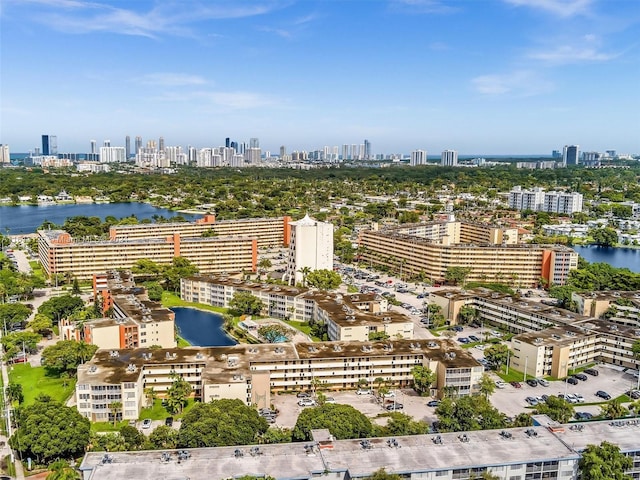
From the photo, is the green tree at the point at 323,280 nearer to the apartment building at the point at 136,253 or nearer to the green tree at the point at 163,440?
the apartment building at the point at 136,253

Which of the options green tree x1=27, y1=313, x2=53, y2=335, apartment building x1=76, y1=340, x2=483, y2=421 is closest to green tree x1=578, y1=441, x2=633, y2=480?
apartment building x1=76, y1=340, x2=483, y2=421

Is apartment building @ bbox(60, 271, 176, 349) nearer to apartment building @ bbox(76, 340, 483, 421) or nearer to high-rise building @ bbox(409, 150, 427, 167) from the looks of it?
apartment building @ bbox(76, 340, 483, 421)

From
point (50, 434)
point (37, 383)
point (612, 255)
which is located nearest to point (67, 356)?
point (37, 383)

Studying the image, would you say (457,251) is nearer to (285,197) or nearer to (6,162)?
(285,197)

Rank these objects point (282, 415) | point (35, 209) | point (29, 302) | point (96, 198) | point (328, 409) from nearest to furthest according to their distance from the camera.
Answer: point (328, 409) < point (282, 415) < point (29, 302) < point (35, 209) < point (96, 198)

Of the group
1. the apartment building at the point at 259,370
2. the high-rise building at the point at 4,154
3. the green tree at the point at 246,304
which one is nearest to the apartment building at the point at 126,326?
the apartment building at the point at 259,370

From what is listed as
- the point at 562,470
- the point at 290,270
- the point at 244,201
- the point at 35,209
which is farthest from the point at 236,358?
the point at 35,209

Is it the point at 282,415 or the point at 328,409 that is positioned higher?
the point at 328,409
